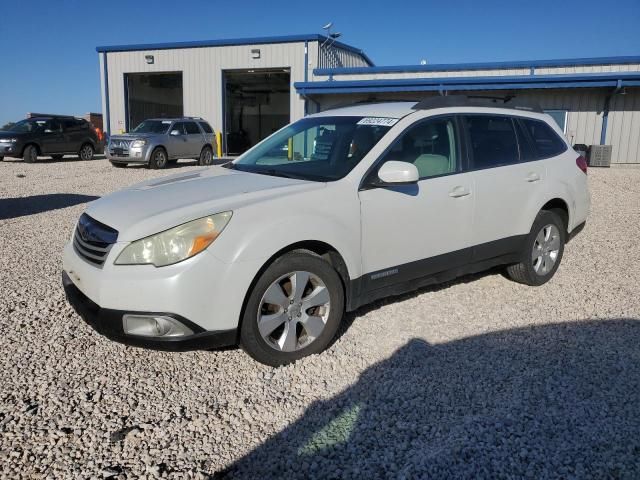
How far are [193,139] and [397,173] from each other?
17.2m

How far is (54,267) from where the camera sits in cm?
586

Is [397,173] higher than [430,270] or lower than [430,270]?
higher

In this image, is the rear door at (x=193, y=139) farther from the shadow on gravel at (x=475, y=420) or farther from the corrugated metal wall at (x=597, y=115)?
the shadow on gravel at (x=475, y=420)

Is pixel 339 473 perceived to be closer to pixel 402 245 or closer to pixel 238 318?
pixel 238 318

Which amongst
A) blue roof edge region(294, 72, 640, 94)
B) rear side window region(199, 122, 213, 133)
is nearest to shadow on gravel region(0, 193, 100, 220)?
rear side window region(199, 122, 213, 133)

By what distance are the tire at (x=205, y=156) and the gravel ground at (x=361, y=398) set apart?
52.0ft

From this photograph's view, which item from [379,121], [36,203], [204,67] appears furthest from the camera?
[204,67]

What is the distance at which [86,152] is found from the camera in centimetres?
2244

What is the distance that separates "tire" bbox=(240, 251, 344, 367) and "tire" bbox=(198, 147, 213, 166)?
17.7 m

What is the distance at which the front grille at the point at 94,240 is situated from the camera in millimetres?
3251

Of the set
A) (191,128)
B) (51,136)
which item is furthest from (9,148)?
(191,128)

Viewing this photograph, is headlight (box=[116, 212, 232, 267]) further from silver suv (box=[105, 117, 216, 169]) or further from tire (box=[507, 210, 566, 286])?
silver suv (box=[105, 117, 216, 169])

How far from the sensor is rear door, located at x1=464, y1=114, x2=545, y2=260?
460cm

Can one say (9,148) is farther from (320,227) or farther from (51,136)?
(320,227)
